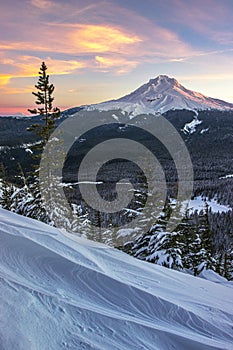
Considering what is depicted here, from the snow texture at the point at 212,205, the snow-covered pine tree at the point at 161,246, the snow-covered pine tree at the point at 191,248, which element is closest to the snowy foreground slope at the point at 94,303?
the snow-covered pine tree at the point at 161,246

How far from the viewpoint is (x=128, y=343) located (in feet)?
9.23

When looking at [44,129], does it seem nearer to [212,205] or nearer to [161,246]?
→ [161,246]

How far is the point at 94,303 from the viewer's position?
353 centimetres

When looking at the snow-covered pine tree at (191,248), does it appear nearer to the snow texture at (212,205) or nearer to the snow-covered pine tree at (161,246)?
the snow-covered pine tree at (161,246)

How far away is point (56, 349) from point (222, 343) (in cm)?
180

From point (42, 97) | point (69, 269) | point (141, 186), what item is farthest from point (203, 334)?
point (42, 97)

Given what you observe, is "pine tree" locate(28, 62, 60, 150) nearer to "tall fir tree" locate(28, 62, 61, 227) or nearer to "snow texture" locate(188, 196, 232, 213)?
"tall fir tree" locate(28, 62, 61, 227)

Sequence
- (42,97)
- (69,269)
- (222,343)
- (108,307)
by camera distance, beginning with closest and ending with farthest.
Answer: (222,343) → (108,307) → (69,269) → (42,97)

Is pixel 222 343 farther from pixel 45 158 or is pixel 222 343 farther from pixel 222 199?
pixel 222 199

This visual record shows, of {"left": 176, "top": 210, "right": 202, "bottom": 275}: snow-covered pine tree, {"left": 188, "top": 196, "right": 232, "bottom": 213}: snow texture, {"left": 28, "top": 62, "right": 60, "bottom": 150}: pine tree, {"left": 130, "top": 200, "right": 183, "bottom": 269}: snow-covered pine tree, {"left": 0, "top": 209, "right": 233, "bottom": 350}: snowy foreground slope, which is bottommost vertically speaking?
{"left": 188, "top": 196, "right": 232, "bottom": 213}: snow texture

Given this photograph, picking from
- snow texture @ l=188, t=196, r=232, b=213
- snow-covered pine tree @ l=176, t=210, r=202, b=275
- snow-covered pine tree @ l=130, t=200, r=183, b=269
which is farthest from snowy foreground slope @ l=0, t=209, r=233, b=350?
snow texture @ l=188, t=196, r=232, b=213

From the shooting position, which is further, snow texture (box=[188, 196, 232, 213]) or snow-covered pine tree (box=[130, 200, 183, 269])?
snow texture (box=[188, 196, 232, 213])

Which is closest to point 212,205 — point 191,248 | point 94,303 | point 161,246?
point 191,248

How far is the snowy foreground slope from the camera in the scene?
9.07 ft
